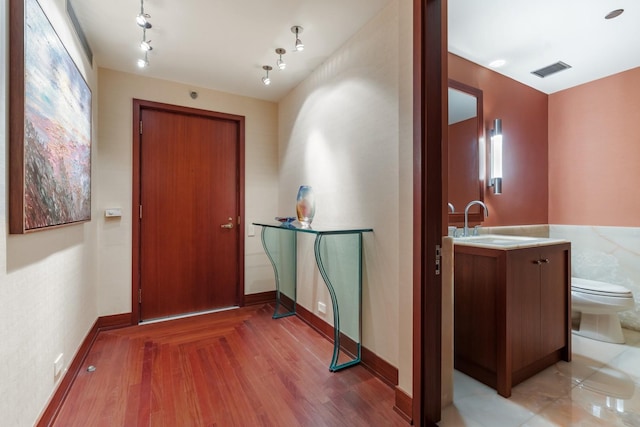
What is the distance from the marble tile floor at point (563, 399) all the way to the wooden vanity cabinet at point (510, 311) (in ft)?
0.21

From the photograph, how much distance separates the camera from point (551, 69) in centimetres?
276

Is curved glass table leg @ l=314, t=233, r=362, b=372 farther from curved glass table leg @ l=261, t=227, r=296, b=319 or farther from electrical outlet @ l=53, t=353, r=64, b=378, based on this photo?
electrical outlet @ l=53, t=353, r=64, b=378

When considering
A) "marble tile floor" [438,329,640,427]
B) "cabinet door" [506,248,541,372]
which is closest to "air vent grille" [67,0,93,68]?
"cabinet door" [506,248,541,372]

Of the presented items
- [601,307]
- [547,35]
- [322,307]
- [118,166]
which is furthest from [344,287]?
[547,35]

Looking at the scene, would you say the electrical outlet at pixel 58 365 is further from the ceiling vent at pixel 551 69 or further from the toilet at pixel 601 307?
the ceiling vent at pixel 551 69

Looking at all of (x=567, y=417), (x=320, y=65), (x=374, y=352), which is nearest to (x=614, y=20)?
(x=320, y=65)

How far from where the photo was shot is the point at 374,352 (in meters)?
1.97

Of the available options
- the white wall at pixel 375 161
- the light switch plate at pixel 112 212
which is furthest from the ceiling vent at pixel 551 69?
the light switch plate at pixel 112 212

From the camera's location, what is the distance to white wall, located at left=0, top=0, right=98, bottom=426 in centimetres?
107

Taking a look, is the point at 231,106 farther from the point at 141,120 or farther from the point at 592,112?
the point at 592,112

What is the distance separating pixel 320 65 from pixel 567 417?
295 cm

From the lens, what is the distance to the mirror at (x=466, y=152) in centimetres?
255

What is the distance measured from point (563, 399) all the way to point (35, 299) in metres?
2.79

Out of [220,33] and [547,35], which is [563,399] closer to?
[547,35]
